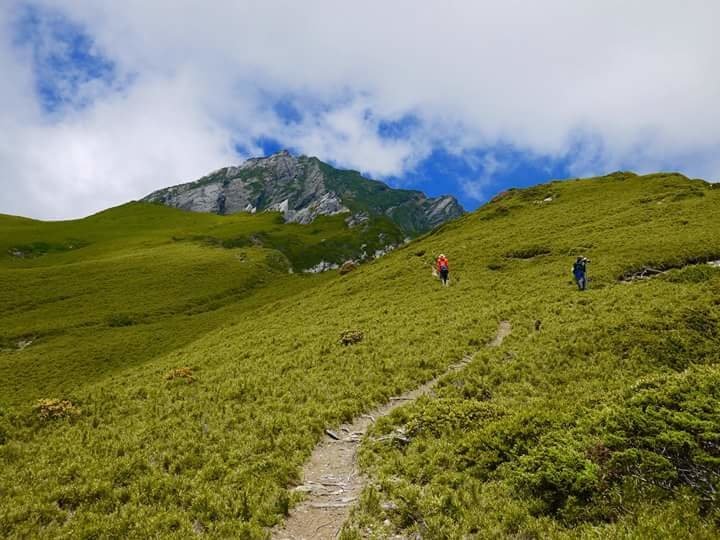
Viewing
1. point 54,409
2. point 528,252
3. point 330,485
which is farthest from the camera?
point 528,252

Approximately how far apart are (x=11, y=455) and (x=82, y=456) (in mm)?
3204

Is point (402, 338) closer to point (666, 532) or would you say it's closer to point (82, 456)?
point (82, 456)

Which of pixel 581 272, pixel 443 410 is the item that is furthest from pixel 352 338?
pixel 581 272

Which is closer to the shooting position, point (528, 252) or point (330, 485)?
point (330, 485)

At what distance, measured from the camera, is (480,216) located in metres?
78.4

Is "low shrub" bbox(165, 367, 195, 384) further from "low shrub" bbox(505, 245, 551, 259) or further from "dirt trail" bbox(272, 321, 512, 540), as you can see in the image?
"low shrub" bbox(505, 245, 551, 259)

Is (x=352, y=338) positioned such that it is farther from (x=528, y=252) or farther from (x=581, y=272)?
(x=528, y=252)

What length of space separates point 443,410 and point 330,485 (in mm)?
5413

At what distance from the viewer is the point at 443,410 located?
1730 centimetres

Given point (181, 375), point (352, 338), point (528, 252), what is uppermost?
point (528, 252)

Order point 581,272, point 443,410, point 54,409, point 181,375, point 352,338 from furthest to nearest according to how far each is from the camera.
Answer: point 581,272 < point 352,338 < point 181,375 < point 54,409 < point 443,410

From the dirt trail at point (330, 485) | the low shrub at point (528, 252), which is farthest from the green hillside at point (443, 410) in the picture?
the dirt trail at point (330, 485)

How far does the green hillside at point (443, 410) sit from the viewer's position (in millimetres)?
10812

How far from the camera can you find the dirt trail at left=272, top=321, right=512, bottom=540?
39.2ft
